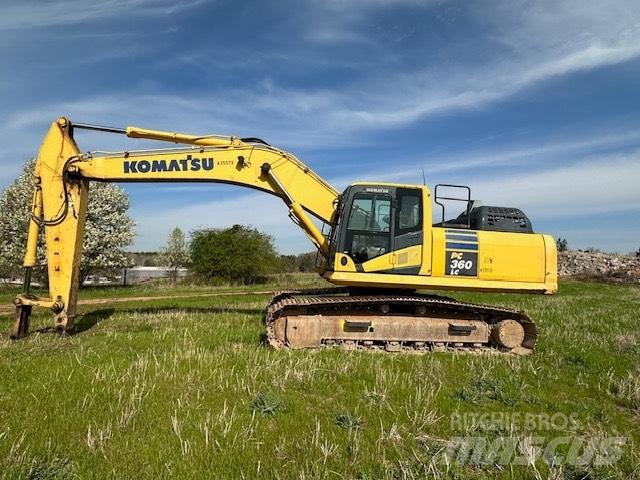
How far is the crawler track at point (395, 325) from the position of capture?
9.23m

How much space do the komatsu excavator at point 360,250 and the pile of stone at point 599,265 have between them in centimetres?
3834

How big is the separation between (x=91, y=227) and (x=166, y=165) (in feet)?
81.8

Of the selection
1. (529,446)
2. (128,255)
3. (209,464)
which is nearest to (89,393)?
(209,464)

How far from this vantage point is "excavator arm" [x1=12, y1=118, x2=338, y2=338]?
10250 millimetres

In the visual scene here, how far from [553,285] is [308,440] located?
7653 millimetres

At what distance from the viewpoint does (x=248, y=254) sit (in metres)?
41.0

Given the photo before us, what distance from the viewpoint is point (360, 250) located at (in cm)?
988

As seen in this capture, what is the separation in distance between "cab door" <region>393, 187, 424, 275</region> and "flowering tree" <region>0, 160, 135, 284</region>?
1013 inches

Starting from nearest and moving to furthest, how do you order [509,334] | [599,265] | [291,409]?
[291,409]
[509,334]
[599,265]

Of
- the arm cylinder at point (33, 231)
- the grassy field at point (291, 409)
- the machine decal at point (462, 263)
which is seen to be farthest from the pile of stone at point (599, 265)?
the arm cylinder at point (33, 231)

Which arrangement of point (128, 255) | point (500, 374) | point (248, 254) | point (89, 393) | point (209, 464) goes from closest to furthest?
point (209, 464), point (89, 393), point (500, 374), point (128, 255), point (248, 254)

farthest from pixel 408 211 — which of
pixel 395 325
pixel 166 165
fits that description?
pixel 166 165

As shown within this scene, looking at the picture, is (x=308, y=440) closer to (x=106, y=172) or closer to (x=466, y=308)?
(x=466, y=308)

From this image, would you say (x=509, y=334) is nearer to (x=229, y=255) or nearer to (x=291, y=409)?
(x=291, y=409)
